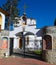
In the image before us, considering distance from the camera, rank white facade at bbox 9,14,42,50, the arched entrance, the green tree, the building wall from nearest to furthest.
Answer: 1. the building wall
2. the arched entrance
3. white facade at bbox 9,14,42,50
4. the green tree

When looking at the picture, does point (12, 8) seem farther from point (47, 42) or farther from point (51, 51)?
point (51, 51)

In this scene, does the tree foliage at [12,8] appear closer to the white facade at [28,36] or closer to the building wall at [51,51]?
the white facade at [28,36]

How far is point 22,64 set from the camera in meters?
16.2

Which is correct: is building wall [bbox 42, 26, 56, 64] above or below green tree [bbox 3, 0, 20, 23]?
Answer: below

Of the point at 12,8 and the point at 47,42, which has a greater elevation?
the point at 12,8

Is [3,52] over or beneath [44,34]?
beneath

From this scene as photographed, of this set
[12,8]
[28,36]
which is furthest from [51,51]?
[12,8]

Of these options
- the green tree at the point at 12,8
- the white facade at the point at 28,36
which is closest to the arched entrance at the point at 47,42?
the white facade at the point at 28,36

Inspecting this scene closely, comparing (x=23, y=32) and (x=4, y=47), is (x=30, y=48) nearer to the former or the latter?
(x=23, y=32)

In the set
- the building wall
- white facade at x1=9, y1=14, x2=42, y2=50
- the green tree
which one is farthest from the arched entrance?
the green tree

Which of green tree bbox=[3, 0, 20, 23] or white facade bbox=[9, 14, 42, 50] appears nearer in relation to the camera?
white facade bbox=[9, 14, 42, 50]

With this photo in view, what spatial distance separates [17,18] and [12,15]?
1.46m

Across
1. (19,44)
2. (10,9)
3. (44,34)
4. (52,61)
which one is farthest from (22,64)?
(10,9)

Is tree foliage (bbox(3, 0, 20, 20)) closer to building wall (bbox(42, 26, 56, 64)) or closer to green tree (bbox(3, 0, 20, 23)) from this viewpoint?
green tree (bbox(3, 0, 20, 23))
